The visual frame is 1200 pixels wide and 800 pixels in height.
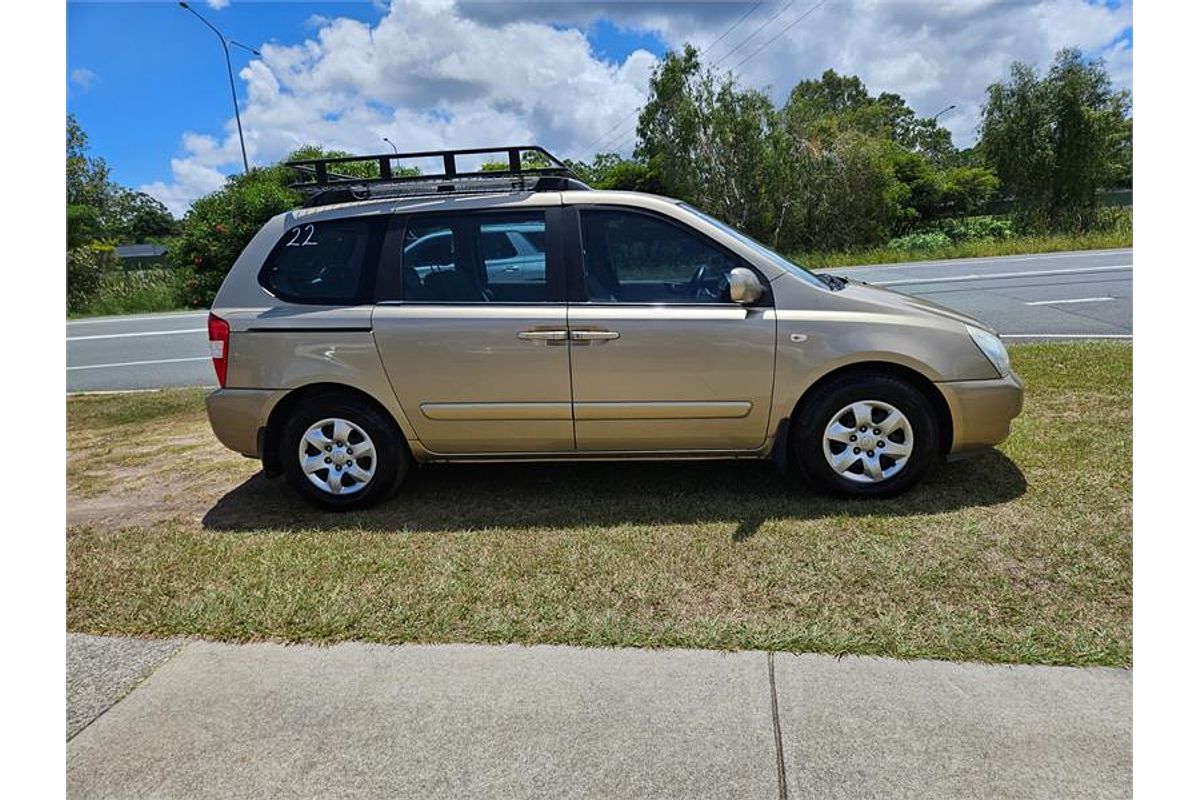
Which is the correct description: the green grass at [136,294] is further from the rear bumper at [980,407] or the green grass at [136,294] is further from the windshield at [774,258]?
the rear bumper at [980,407]

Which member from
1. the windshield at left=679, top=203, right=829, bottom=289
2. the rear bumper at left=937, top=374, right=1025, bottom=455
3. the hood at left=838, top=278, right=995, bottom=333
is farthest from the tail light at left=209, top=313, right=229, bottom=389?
the rear bumper at left=937, top=374, right=1025, bottom=455

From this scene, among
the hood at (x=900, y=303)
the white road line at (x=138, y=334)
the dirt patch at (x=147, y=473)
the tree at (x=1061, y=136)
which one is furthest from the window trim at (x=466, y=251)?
the tree at (x=1061, y=136)

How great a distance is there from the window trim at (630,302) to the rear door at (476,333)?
0.09m

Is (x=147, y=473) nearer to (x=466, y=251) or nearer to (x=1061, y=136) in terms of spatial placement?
(x=466, y=251)

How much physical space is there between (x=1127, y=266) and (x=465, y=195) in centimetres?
1494

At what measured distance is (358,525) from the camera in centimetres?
427

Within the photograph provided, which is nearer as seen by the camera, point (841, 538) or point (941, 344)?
point (841, 538)

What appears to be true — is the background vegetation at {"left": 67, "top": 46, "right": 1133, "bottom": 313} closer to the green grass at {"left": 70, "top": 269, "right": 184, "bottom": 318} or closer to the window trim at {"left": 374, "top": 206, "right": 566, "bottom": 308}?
the green grass at {"left": 70, "top": 269, "right": 184, "bottom": 318}

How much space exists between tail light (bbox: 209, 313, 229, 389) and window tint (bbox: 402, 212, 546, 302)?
1106 millimetres

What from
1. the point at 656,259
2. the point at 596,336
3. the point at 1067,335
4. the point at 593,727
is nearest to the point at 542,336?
the point at 596,336

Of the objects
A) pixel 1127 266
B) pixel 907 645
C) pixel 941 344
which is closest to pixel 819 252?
pixel 1127 266

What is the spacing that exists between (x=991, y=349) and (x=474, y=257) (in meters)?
2.99

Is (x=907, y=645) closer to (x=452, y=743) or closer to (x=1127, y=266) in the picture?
(x=452, y=743)

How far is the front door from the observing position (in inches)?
160
